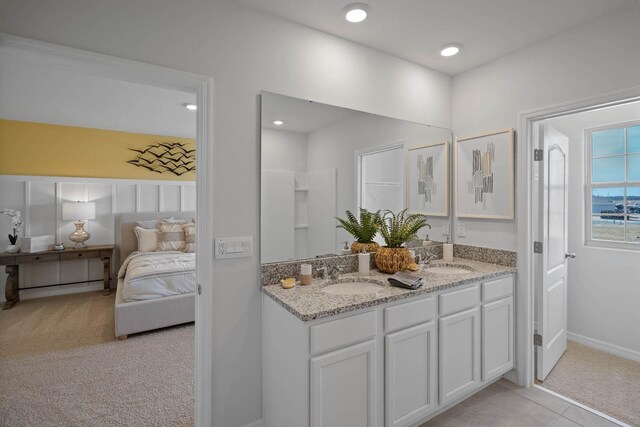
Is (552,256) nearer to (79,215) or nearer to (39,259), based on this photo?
(79,215)

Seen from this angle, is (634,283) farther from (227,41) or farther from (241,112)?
(227,41)

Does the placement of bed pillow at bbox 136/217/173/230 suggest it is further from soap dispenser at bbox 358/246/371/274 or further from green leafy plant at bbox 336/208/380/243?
soap dispenser at bbox 358/246/371/274

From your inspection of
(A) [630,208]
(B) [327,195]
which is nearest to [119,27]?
(B) [327,195]

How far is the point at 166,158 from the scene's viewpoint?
5629 mm

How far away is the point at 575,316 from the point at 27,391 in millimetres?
4896

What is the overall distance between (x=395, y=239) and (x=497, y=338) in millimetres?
1046

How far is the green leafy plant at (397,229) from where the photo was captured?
2412mm

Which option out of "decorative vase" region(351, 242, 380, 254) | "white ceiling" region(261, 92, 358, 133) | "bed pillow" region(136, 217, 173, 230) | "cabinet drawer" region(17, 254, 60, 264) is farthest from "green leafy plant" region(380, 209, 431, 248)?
"cabinet drawer" region(17, 254, 60, 264)

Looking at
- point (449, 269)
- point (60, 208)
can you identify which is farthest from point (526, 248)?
point (60, 208)

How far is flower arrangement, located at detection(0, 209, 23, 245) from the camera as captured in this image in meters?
4.40

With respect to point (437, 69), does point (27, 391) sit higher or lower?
lower

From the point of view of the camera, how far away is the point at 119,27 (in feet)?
5.22

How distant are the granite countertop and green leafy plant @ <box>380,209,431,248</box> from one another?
27 centimetres

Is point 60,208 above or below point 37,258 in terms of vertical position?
above
